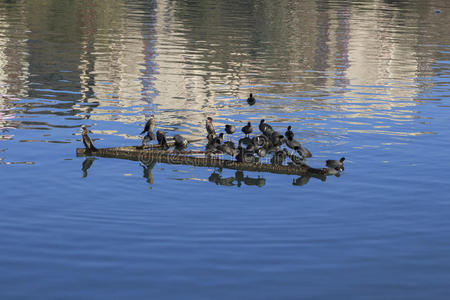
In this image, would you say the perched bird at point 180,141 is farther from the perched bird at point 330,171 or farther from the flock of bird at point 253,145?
the perched bird at point 330,171

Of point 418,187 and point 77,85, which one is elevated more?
point 77,85

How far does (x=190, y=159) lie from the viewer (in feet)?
82.3

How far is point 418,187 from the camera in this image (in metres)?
23.2

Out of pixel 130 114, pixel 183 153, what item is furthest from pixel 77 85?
pixel 183 153

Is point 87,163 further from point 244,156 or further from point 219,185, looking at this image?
point 244,156

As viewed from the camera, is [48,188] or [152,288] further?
[48,188]

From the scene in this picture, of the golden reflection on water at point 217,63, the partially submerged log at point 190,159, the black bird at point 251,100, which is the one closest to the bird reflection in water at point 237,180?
the partially submerged log at point 190,159

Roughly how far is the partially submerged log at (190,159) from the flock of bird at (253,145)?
230mm

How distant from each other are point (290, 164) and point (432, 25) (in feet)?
215

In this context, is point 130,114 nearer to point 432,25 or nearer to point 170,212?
point 170,212

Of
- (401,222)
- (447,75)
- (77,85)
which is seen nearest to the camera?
(401,222)

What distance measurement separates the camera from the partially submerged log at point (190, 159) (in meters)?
24.3

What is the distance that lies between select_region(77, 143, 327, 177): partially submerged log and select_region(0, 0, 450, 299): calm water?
36 centimetres

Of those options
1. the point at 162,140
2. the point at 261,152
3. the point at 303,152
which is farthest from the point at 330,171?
the point at 162,140
